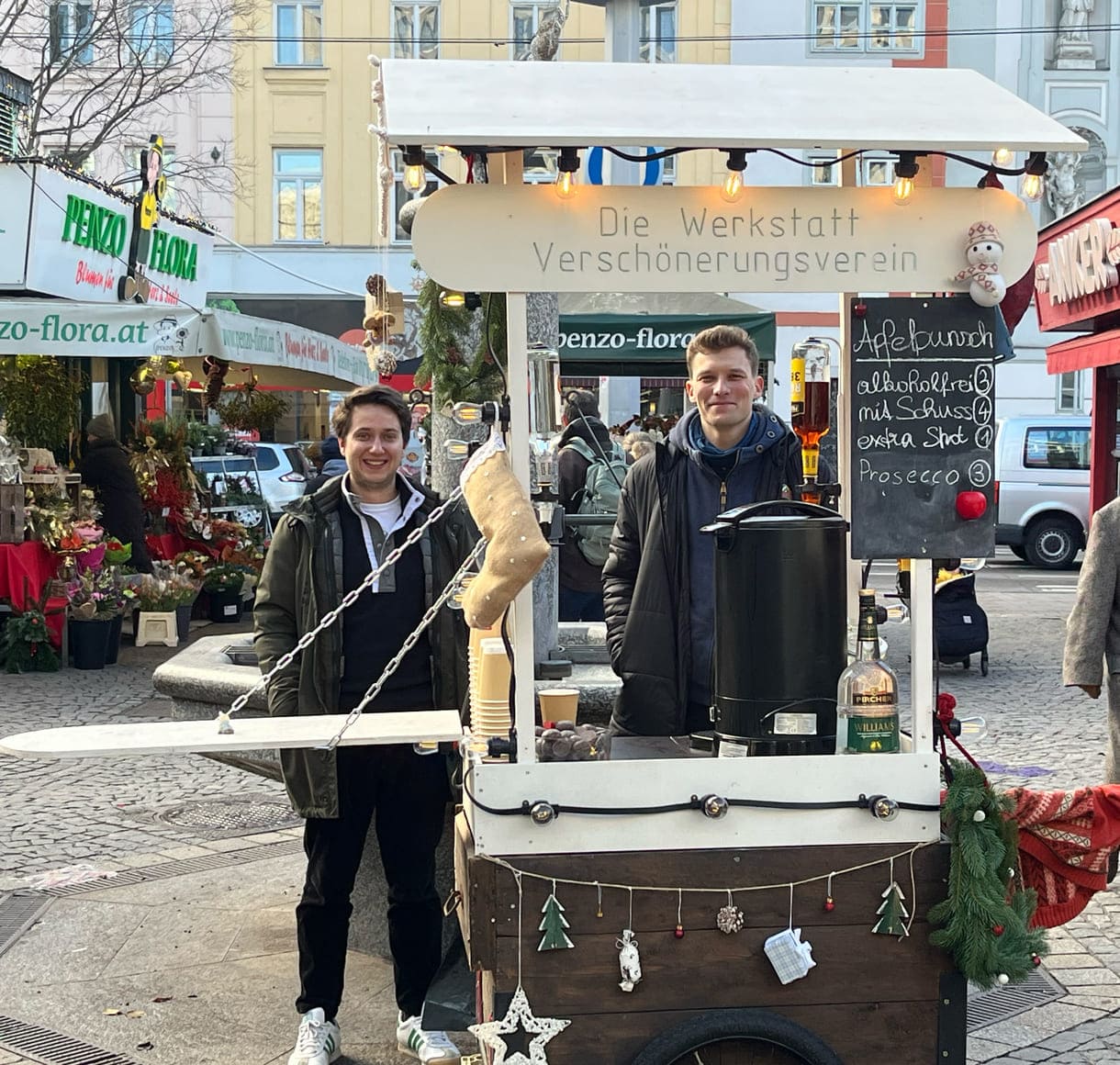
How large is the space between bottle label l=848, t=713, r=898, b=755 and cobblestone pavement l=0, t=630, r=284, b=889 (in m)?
3.85

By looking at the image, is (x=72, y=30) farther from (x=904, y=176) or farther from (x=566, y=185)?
(x=904, y=176)

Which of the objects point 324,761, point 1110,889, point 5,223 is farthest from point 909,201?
point 5,223

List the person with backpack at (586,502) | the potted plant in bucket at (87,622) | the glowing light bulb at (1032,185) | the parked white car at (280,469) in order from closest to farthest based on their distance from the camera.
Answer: the glowing light bulb at (1032,185) < the person with backpack at (586,502) < the potted plant in bucket at (87,622) < the parked white car at (280,469)

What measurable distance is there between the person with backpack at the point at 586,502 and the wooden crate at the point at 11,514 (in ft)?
13.1

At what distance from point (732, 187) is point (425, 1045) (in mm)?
2408

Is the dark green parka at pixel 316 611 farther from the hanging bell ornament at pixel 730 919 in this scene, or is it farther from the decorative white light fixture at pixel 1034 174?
the decorative white light fixture at pixel 1034 174

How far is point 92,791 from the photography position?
283 inches

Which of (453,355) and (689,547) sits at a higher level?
(453,355)

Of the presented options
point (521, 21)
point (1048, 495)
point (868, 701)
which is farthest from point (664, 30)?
point (868, 701)

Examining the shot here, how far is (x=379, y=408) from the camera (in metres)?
4.01

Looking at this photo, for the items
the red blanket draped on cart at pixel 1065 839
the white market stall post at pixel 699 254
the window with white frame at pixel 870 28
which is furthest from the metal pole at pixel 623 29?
the window with white frame at pixel 870 28

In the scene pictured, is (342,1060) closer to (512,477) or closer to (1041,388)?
(512,477)

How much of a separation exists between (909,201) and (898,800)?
1253 millimetres

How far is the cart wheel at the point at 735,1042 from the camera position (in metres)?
2.97
